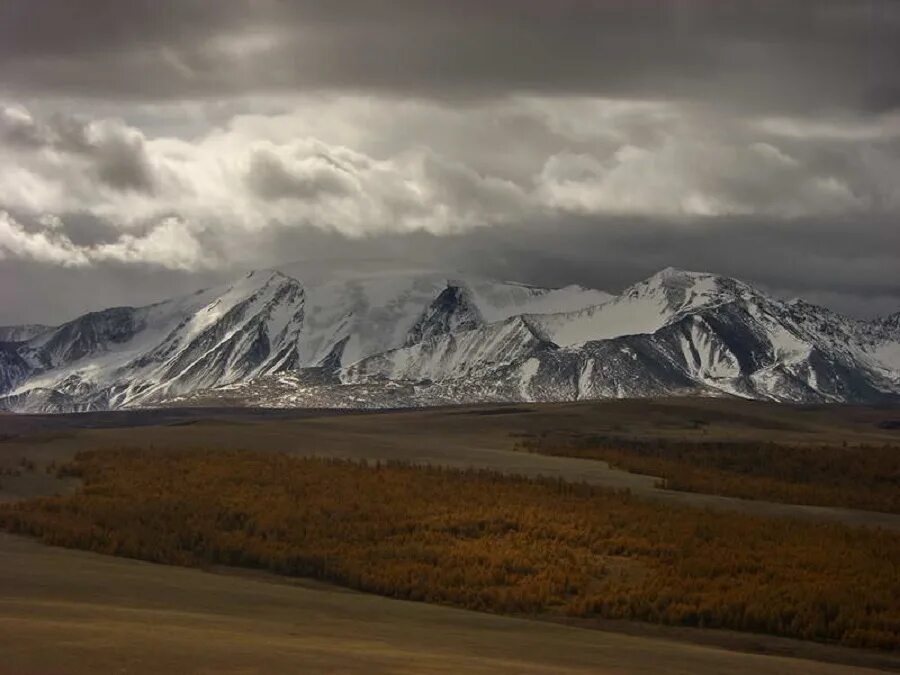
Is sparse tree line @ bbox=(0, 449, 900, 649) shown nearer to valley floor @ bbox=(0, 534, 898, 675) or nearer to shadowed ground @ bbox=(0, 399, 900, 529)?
valley floor @ bbox=(0, 534, 898, 675)

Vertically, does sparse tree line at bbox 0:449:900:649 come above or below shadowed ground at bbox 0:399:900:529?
below

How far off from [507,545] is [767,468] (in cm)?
4682

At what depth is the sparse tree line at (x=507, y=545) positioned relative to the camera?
106 feet

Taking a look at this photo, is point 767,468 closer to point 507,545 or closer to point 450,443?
point 450,443

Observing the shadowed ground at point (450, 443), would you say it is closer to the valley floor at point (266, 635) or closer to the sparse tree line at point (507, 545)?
the sparse tree line at point (507, 545)

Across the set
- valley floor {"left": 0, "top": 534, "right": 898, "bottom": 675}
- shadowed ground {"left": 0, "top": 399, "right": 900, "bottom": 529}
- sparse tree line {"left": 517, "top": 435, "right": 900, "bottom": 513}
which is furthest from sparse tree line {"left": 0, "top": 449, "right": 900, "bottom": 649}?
sparse tree line {"left": 517, "top": 435, "right": 900, "bottom": 513}

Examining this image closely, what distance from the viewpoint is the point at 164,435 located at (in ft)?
261

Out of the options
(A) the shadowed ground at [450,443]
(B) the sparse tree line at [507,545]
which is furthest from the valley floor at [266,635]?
(A) the shadowed ground at [450,443]

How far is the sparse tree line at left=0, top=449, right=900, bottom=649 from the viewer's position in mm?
32281

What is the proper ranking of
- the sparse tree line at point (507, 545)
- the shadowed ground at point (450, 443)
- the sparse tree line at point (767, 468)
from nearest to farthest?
the sparse tree line at point (507, 545) → the shadowed ground at point (450, 443) → the sparse tree line at point (767, 468)

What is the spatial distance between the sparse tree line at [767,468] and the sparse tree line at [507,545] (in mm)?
12471

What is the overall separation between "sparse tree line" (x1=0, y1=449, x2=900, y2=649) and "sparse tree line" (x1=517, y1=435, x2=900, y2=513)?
12471 mm

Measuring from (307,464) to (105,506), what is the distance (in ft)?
56.1

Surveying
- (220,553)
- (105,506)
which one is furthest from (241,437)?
(220,553)
